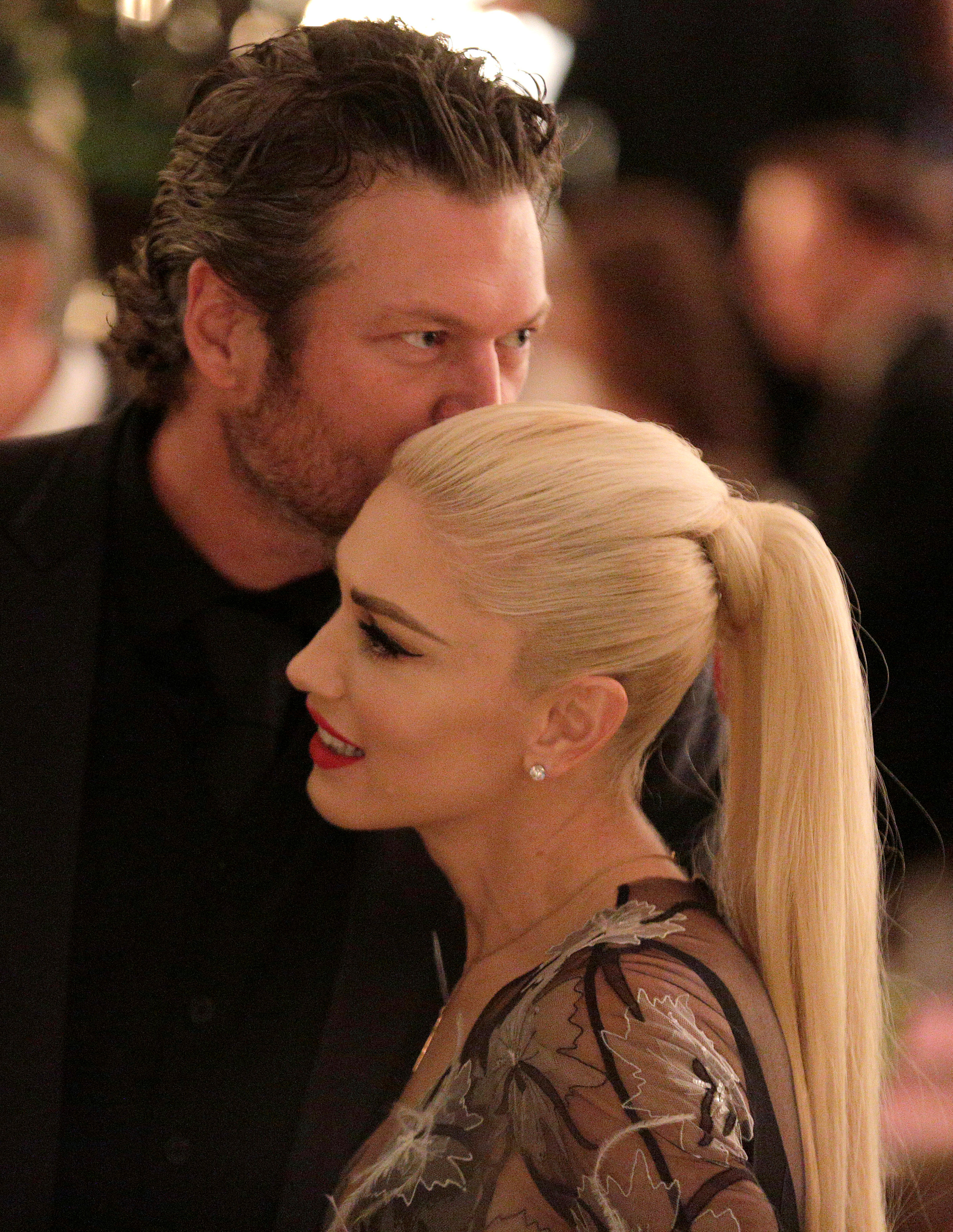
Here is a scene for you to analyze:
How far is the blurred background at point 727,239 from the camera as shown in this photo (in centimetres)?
257

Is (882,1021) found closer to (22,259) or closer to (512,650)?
(512,650)

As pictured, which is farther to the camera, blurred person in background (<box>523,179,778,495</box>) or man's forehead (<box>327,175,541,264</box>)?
blurred person in background (<box>523,179,778,495</box>)

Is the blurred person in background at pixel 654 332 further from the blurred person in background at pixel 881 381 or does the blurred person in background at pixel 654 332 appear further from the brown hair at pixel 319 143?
the brown hair at pixel 319 143

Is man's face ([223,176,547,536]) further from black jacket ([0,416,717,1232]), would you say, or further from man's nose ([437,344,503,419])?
black jacket ([0,416,717,1232])

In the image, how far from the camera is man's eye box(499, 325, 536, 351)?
167cm

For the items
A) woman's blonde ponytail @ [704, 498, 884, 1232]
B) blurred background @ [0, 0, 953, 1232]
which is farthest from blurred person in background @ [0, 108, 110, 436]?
woman's blonde ponytail @ [704, 498, 884, 1232]

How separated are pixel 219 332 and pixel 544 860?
31.2 inches

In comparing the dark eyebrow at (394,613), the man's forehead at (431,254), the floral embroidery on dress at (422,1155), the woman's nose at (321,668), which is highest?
the man's forehead at (431,254)

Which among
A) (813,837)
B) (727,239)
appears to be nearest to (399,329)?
(813,837)

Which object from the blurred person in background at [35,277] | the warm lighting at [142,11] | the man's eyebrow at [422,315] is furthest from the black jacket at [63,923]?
the blurred person in background at [35,277]

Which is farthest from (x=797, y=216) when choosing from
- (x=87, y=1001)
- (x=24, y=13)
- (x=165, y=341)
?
(x=87, y=1001)

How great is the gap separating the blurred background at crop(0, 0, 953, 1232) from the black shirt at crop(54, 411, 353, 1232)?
648 mm

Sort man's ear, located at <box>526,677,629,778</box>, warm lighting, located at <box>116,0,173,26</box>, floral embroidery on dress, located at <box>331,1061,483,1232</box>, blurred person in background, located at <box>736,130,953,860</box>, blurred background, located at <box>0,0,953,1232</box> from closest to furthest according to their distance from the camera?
floral embroidery on dress, located at <box>331,1061,483,1232</box>
man's ear, located at <box>526,677,629,778</box>
blurred person in background, located at <box>736,130,953,860</box>
blurred background, located at <box>0,0,953,1232</box>
warm lighting, located at <box>116,0,173,26</box>

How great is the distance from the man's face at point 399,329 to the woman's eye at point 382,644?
31cm
